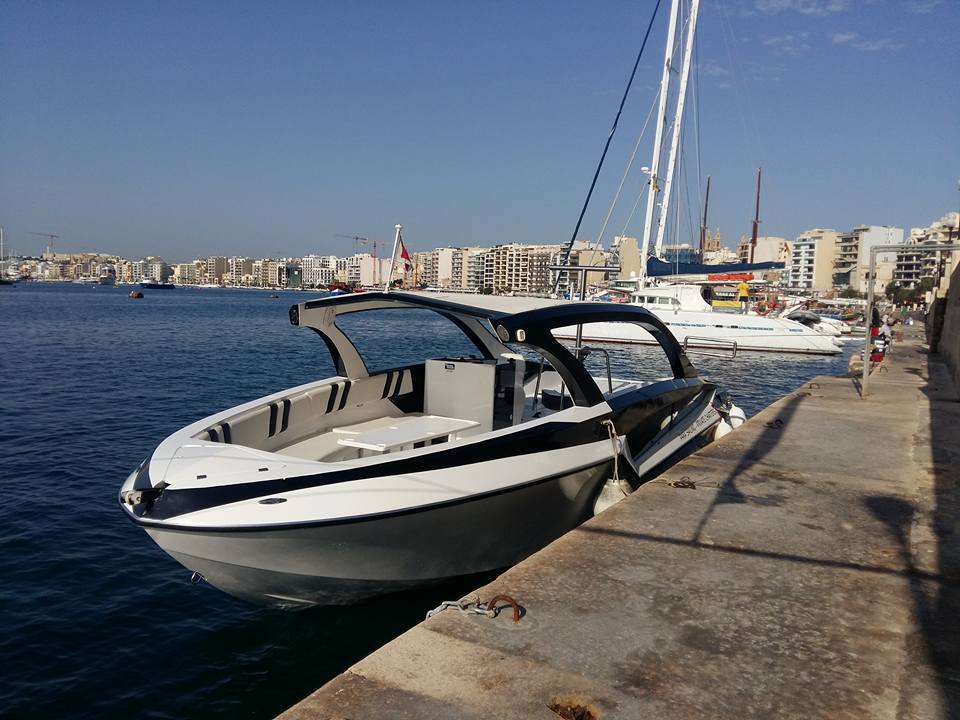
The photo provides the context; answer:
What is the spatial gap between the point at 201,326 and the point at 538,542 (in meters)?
50.8

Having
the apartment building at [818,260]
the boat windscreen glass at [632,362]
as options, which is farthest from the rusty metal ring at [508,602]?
Result: the apartment building at [818,260]

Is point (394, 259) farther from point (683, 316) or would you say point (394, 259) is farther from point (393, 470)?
point (683, 316)

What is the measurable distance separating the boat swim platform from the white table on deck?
2.24 m

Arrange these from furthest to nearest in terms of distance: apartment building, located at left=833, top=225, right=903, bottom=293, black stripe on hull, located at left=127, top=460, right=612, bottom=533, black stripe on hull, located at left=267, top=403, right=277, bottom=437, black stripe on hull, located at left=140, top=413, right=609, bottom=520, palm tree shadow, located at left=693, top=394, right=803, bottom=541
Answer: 1. apartment building, located at left=833, top=225, right=903, bottom=293
2. black stripe on hull, located at left=267, top=403, right=277, bottom=437
3. palm tree shadow, located at left=693, top=394, right=803, bottom=541
4. black stripe on hull, located at left=140, top=413, right=609, bottom=520
5. black stripe on hull, located at left=127, top=460, right=612, bottom=533

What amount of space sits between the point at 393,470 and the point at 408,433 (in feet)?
5.87

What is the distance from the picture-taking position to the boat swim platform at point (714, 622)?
324 centimetres

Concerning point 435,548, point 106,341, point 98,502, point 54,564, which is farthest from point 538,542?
point 106,341

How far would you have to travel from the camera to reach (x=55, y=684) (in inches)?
219

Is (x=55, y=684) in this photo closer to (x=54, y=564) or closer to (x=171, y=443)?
(x=171, y=443)

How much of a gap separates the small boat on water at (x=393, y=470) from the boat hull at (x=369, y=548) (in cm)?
1

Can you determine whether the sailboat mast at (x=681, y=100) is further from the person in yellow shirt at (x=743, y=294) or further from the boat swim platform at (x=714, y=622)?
the boat swim platform at (x=714, y=622)

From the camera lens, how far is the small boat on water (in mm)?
5348

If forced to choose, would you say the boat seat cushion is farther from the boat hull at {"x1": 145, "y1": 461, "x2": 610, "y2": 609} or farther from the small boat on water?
the boat hull at {"x1": 145, "y1": 461, "x2": 610, "y2": 609}

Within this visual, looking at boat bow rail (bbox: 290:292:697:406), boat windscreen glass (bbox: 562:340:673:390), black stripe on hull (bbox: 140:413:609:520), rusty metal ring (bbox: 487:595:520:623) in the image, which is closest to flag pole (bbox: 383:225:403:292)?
boat bow rail (bbox: 290:292:697:406)
